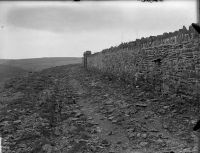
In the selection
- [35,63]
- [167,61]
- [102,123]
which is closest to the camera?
[102,123]

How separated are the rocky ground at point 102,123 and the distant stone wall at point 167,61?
0.50m

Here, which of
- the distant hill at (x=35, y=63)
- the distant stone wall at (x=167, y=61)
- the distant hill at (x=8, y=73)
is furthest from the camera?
the distant hill at (x=35, y=63)

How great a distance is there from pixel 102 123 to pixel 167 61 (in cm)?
364

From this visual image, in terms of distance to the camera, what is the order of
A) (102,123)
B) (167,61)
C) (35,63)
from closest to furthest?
(102,123)
(167,61)
(35,63)

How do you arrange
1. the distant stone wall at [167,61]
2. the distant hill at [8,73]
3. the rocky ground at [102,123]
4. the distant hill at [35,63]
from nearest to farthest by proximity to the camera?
the rocky ground at [102,123] < the distant stone wall at [167,61] < the distant hill at [8,73] < the distant hill at [35,63]

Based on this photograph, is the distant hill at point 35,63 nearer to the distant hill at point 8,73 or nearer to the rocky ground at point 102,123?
the distant hill at point 8,73

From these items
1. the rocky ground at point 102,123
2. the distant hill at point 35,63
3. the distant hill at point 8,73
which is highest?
the distant hill at point 35,63

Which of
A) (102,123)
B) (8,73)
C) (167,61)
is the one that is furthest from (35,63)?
(102,123)

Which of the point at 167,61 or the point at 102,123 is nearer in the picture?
the point at 102,123

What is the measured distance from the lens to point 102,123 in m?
8.13

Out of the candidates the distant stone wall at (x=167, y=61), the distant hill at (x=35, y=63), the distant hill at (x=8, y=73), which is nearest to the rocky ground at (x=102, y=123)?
the distant stone wall at (x=167, y=61)

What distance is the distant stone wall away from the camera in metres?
8.56

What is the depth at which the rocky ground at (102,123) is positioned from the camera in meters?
6.38

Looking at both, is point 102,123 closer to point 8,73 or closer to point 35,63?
point 8,73
